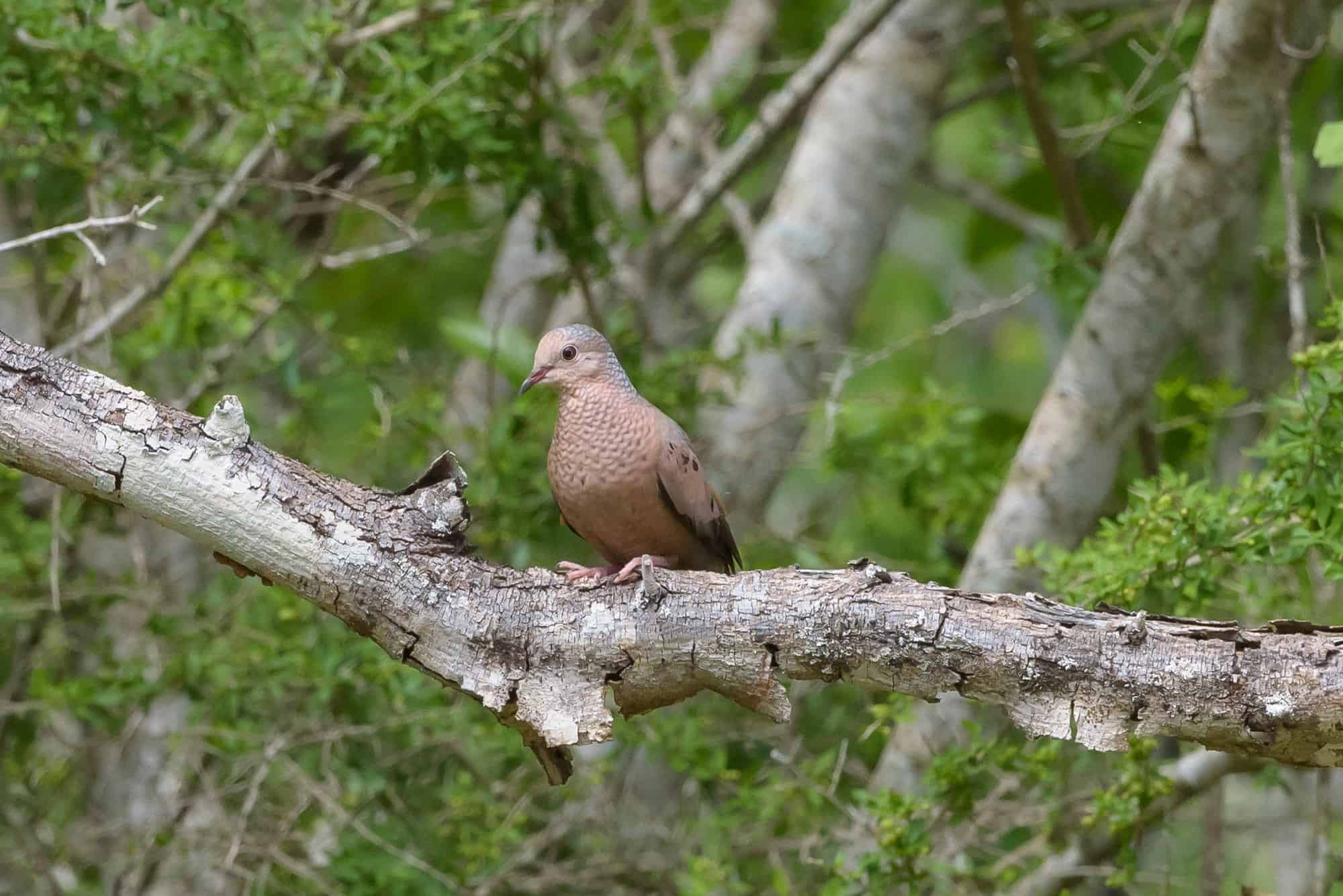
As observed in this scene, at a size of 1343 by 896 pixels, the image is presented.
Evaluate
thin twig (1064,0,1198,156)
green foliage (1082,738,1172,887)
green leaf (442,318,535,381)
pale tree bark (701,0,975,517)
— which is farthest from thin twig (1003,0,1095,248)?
green foliage (1082,738,1172,887)

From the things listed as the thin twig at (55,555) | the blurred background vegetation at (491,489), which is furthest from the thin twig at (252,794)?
the thin twig at (55,555)

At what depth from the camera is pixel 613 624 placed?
2.96 m

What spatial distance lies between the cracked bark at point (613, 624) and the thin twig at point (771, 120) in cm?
347

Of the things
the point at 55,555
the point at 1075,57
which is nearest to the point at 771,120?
the point at 1075,57

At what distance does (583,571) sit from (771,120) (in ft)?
10.8

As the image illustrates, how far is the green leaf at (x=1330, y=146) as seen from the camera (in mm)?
3100

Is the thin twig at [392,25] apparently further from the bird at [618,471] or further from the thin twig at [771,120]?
the thin twig at [771,120]

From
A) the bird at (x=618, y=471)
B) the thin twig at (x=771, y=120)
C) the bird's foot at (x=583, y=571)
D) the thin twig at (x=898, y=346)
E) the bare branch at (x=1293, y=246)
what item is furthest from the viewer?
the thin twig at (x=771, y=120)

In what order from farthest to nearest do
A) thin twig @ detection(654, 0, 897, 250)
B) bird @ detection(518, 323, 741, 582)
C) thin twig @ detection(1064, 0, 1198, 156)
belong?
thin twig @ detection(654, 0, 897, 250) < thin twig @ detection(1064, 0, 1198, 156) < bird @ detection(518, 323, 741, 582)

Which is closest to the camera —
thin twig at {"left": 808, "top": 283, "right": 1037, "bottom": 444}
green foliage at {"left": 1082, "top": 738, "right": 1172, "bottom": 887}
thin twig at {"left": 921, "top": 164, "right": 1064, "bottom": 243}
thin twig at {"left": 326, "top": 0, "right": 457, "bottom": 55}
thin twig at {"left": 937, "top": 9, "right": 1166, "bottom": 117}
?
green foliage at {"left": 1082, "top": 738, "right": 1172, "bottom": 887}

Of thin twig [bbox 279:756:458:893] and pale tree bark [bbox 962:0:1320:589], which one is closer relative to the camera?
thin twig [bbox 279:756:458:893]

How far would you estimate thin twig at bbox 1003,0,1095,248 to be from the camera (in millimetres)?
4863

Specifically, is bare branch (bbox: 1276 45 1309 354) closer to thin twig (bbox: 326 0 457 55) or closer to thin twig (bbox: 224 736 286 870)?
thin twig (bbox: 326 0 457 55)

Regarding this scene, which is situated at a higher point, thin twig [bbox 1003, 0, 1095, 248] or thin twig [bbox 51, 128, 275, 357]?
thin twig [bbox 1003, 0, 1095, 248]
